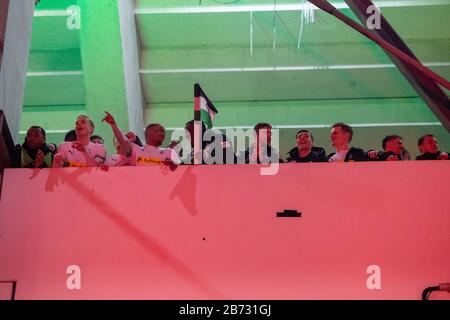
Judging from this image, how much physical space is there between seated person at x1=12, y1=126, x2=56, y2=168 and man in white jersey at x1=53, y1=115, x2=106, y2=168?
0.07 meters

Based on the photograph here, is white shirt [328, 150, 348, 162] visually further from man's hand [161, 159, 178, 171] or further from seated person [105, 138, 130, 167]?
seated person [105, 138, 130, 167]

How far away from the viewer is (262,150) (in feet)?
13.5

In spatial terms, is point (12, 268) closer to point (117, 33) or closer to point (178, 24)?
point (117, 33)

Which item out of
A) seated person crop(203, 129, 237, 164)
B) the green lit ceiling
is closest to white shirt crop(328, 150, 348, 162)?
seated person crop(203, 129, 237, 164)

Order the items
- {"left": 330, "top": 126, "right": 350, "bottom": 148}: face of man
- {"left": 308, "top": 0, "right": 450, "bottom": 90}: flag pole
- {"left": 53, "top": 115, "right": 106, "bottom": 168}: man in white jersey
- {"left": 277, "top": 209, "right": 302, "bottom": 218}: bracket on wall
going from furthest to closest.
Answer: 1. {"left": 330, "top": 126, "right": 350, "bottom": 148}: face of man
2. {"left": 53, "top": 115, "right": 106, "bottom": 168}: man in white jersey
3. {"left": 277, "top": 209, "right": 302, "bottom": 218}: bracket on wall
4. {"left": 308, "top": 0, "right": 450, "bottom": 90}: flag pole

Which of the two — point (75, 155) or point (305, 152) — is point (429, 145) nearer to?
point (305, 152)

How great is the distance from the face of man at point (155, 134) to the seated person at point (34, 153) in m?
0.63

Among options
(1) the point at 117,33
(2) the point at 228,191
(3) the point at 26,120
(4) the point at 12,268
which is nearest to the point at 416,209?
(2) the point at 228,191

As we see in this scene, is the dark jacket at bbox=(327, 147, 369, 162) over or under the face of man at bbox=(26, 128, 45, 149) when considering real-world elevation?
under

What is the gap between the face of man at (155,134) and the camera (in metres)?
4.13

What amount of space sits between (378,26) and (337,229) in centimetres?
208

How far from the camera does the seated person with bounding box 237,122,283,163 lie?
4.07 m

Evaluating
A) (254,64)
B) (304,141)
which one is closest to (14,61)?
(304,141)

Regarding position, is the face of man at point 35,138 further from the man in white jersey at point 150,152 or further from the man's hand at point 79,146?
the man in white jersey at point 150,152
